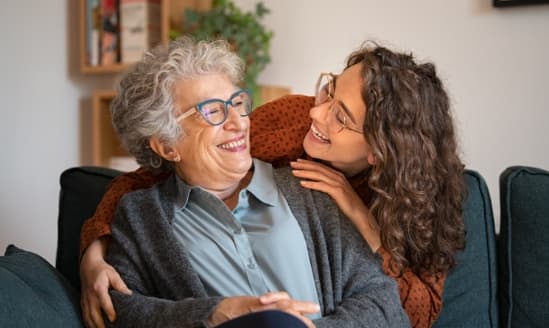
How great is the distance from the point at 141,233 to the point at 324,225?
0.42 metres

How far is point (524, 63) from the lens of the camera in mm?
2408

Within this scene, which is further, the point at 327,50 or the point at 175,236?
the point at 327,50

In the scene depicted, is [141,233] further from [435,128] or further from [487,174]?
[487,174]

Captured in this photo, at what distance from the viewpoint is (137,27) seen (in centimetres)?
306

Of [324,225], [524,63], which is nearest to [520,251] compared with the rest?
[324,225]

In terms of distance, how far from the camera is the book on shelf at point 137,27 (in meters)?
3.04

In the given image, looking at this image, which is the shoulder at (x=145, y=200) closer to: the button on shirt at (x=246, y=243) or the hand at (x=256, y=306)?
the button on shirt at (x=246, y=243)

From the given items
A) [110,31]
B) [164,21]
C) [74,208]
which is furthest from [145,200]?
[110,31]

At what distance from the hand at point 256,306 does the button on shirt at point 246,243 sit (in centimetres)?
15

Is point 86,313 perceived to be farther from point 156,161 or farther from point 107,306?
point 156,161

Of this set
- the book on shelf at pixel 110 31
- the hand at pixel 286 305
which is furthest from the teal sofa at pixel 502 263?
the book on shelf at pixel 110 31

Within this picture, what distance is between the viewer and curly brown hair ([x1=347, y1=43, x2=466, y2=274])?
4.82 ft

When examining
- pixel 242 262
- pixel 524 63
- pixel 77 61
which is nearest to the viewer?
pixel 242 262

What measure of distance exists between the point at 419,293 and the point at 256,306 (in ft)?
1.44
